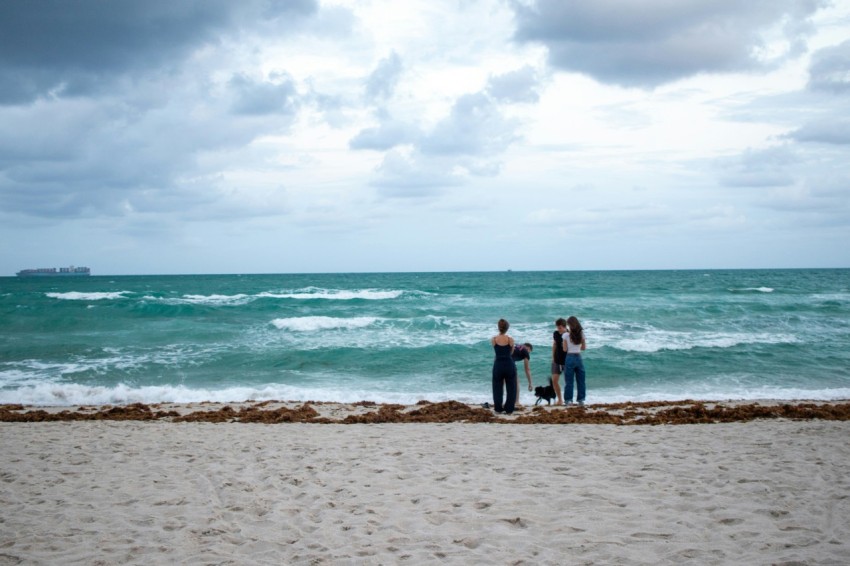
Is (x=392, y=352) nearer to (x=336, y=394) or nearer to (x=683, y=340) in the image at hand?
(x=336, y=394)

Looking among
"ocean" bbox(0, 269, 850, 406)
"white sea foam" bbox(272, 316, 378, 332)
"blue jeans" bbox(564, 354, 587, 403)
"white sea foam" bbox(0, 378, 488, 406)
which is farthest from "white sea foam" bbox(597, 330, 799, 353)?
"white sea foam" bbox(272, 316, 378, 332)

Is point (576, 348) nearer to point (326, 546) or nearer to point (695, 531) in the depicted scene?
point (695, 531)

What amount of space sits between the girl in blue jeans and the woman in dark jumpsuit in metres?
1.88

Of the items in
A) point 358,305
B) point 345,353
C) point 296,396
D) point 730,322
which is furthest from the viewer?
point 358,305

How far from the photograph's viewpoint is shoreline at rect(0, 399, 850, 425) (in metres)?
Result: 9.26

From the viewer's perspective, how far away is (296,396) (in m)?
13.4

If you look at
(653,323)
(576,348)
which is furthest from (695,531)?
(653,323)

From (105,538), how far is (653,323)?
24.4 metres

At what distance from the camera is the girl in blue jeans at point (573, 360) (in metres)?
11.2

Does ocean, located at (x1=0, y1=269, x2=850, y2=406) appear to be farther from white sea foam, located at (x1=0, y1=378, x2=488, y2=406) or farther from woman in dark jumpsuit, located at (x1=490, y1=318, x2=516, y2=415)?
woman in dark jumpsuit, located at (x1=490, y1=318, x2=516, y2=415)

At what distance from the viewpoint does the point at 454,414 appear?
9812 mm

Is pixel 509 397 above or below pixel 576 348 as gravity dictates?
below

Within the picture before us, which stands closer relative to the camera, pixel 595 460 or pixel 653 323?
pixel 595 460

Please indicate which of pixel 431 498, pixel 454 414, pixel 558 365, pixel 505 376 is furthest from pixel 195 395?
pixel 431 498
